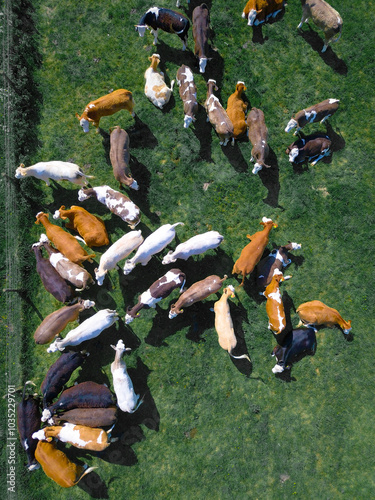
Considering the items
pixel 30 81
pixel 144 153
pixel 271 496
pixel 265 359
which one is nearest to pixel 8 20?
pixel 30 81

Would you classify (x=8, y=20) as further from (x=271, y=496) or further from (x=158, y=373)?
(x=271, y=496)

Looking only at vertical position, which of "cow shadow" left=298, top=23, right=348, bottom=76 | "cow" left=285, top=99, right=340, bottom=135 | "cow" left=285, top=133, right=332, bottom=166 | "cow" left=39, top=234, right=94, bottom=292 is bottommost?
"cow" left=39, top=234, right=94, bottom=292

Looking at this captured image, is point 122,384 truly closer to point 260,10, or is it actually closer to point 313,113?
point 313,113

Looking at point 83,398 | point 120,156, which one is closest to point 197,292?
point 83,398

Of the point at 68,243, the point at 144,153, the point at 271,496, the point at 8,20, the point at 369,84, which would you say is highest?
the point at 369,84

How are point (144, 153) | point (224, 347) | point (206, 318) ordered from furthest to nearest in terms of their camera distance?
point (144, 153)
point (206, 318)
point (224, 347)

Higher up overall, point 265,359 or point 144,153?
point 144,153

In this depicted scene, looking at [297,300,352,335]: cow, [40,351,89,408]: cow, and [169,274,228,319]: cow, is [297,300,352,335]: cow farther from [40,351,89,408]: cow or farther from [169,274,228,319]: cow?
[40,351,89,408]: cow

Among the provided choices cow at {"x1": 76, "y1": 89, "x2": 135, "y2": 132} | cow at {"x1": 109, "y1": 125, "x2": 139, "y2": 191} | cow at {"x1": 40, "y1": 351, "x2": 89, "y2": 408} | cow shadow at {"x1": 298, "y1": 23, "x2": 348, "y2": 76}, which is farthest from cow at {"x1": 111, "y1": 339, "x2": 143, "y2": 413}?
cow shadow at {"x1": 298, "y1": 23, "x2": 348, "y2": 76}
